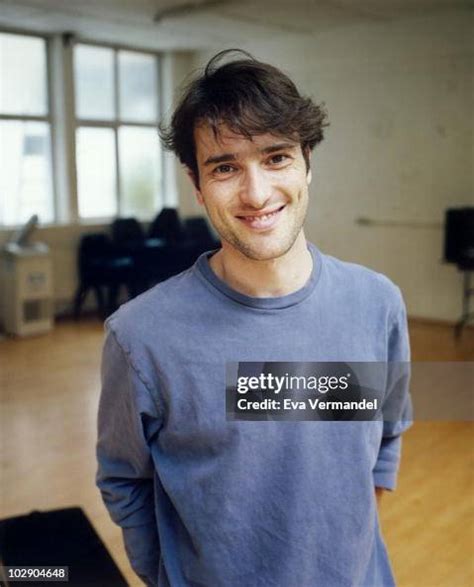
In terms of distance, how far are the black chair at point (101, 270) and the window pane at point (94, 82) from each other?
53.4 inches

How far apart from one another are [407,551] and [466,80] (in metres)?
4.55

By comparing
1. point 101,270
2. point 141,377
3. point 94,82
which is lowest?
point 101,270

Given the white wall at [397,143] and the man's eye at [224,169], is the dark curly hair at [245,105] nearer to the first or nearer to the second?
the man's eye at [224,169]

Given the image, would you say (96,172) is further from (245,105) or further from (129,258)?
(245,105)

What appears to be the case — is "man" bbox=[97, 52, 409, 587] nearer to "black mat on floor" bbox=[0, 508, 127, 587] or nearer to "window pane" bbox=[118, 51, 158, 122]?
"black mat on floor" bbox=[0, 508, 127, 587]

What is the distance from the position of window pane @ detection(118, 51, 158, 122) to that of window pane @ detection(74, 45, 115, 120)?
0.51 ft

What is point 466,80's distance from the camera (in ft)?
18.8

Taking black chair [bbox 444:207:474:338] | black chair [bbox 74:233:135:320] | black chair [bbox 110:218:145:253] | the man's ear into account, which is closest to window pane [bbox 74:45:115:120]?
black chair [bbox 110:218:145:253]

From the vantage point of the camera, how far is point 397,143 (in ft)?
20.2

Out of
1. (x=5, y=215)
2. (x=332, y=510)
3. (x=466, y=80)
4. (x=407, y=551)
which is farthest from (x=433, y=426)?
(x=5, y=215)

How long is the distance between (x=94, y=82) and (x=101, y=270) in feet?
6.71

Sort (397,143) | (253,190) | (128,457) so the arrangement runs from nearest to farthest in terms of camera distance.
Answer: (253,190)
(128,457)
(397,143)

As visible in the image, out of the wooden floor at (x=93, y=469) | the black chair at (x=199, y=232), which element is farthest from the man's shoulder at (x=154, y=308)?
the black chair at (x=199, y=232)

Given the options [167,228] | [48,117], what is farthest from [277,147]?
[48,117]
